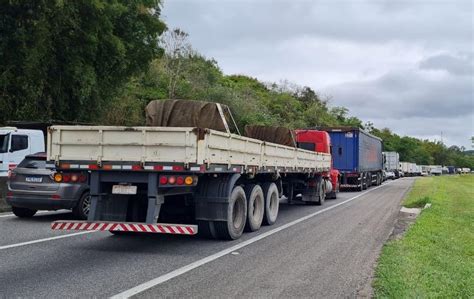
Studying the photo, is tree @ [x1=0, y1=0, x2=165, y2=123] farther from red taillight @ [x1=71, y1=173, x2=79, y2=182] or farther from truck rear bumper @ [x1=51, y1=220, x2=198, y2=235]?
truck rear bumper @ [x1=51, y1=220, x2=198, y2=235]

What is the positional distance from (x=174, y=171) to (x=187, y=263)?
4.79 ft

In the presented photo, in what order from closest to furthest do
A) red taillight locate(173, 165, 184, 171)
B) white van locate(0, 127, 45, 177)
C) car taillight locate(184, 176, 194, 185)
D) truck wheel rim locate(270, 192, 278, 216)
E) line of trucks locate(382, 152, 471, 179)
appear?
red taillight locate(173, 165, 184, 171), car taillight locate(184, 176, 194, 185), truck wheel rim locate(270, 192, 278, 216), white van locate(0, 127, 45, 177), line of trucks locate(382, 152, 471, 179)

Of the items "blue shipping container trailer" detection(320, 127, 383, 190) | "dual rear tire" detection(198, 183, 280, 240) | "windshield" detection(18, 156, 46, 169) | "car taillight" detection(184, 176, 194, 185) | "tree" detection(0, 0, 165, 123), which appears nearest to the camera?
"car taillight" detection(184, 176, 194, 185)

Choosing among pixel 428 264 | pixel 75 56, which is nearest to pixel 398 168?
pixel 75 56

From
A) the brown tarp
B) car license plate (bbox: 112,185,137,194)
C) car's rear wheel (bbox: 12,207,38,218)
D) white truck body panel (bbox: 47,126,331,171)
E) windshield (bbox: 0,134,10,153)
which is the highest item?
the brown tarp

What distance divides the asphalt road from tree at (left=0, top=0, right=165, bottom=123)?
9573 millimetres

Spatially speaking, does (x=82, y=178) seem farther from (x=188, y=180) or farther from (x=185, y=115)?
(x=185, y=115)

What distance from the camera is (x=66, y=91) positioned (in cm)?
2373

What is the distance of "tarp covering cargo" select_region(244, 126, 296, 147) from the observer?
16.1 m

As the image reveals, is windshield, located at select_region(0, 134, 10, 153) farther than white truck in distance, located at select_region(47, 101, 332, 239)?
Yes

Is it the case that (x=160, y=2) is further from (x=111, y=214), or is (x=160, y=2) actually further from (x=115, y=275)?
(x=115, y=275)

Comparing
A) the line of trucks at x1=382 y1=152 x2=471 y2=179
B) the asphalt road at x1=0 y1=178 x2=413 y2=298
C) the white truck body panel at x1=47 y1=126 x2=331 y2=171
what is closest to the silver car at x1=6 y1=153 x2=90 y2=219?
the asphalt road at x1=0 y1=178 x2=413 y2=298

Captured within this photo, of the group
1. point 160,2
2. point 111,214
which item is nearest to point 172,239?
point 111,214

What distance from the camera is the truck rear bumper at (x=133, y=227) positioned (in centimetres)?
863
